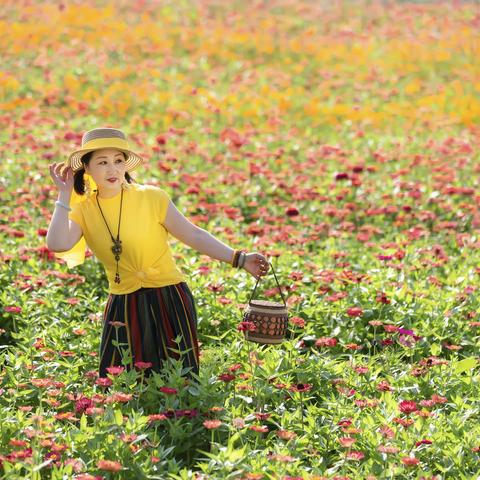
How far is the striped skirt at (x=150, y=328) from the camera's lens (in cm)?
421

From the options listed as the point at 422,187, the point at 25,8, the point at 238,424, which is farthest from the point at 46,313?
the point at 25,8

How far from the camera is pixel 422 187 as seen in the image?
832 cm

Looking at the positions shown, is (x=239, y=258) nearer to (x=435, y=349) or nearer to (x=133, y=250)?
(x=133, y=250)

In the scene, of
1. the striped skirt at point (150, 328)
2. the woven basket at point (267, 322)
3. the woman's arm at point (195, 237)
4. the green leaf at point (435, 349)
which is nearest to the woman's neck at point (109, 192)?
the woman's arm at point (195, 237)

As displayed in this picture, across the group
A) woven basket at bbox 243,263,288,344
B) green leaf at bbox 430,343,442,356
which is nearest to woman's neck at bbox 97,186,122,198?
woven basket at bbox 243,263,288,344

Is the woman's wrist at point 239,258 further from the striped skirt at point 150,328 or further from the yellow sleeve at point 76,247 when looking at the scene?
the yellow sleeve at point 76,247

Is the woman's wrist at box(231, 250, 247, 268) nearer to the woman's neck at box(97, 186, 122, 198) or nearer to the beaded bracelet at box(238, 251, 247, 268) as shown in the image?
the beaded bracelet at box(238, 251, 247, 268)

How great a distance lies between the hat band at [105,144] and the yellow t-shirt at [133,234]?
0.21 metres

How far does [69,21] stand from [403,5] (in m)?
7.03

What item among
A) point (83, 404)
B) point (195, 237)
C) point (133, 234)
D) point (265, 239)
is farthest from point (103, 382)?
point (265, 239)

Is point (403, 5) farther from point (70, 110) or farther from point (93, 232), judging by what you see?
point (93, 232)

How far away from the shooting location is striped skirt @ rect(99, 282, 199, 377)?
13.8ft

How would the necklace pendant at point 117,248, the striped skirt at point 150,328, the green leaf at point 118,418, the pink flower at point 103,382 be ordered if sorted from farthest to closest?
1. the striped skirt at point 150,328
2. the necklace pendant at point 117,248
3. the pink flower at point 103,382
4. the green leaf at point 118,418

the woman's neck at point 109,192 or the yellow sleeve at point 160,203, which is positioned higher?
the woman's neck at point 109,192
